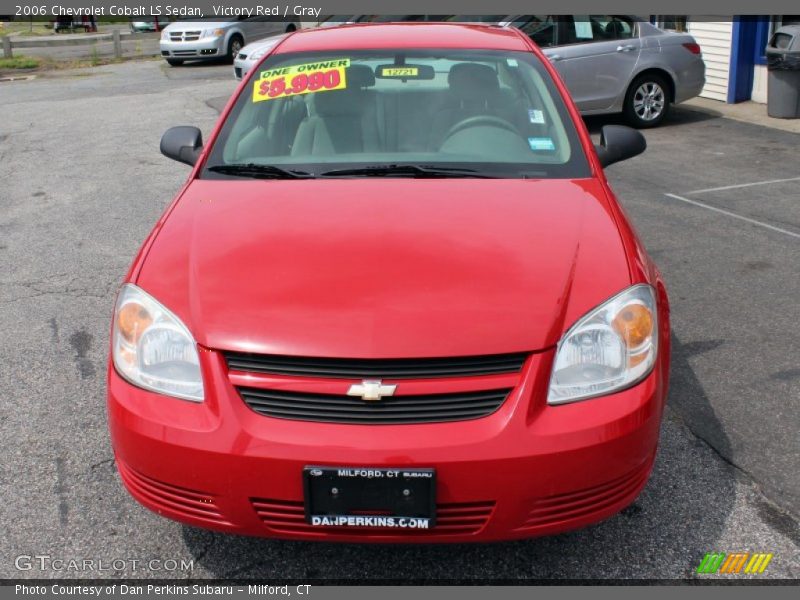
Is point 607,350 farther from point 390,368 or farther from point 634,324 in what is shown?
point 390,368

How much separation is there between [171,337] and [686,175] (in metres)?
7.04

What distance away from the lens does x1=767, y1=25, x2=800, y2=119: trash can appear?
11.0 metres

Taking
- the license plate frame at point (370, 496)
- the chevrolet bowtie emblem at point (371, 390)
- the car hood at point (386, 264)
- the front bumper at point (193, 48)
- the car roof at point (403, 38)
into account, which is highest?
the car roof at point (403, 38)

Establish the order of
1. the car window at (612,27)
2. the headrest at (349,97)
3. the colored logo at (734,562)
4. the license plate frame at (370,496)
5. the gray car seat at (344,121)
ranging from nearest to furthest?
the license plate frame at (370,496)
the colored logo at (734,562)
the gray car seat at (344,121)
the headrest at (349,97)
the car window at (612,27)

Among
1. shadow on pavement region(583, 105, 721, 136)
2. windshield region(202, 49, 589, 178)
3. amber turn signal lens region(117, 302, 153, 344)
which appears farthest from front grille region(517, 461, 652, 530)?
shadow on pavement region(583, 105, 721, 136)

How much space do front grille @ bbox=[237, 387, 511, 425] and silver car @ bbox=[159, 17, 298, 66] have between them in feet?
67.3

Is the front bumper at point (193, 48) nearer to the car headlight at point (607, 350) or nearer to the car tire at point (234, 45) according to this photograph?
the car tire at point (234, 45)

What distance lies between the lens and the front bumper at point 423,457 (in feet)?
7.68

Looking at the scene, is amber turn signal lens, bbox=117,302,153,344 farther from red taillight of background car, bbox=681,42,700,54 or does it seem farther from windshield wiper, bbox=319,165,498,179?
red taillight of background car, bbox=681,42,700,54

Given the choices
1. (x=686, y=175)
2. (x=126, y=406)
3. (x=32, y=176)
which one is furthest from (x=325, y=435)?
(x=32, y=176)

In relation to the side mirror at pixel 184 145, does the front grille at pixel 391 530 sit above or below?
below

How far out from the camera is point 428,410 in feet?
7.86

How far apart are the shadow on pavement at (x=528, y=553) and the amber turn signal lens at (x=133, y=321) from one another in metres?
0.76

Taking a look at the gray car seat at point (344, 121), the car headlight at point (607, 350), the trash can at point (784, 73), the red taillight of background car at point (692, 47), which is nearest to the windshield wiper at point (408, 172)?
the gray car seat at point (344, 121)
